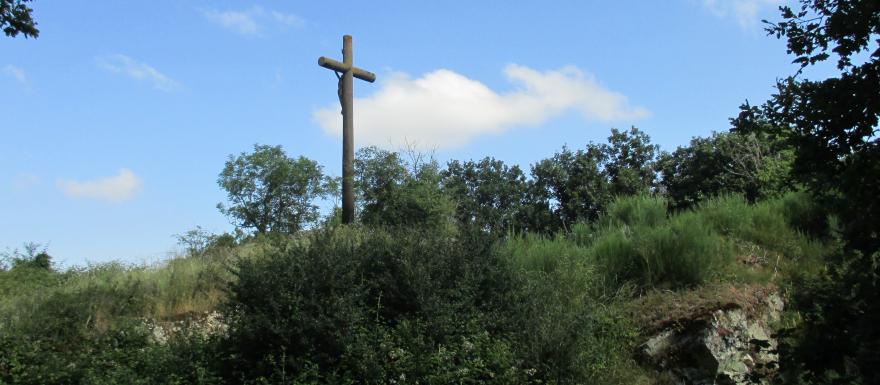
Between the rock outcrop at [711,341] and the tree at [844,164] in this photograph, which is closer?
the tree at [844,164]

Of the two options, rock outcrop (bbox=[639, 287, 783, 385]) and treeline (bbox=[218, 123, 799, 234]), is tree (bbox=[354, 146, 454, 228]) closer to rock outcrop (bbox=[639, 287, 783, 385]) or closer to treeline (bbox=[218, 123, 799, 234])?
treeline (bbox=[218, 123, 799, 234])

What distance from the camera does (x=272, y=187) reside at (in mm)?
20422

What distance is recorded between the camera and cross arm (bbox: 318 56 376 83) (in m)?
14.2

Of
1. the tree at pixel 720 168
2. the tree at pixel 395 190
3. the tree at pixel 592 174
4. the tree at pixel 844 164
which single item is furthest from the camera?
the tree at pixel 592 174

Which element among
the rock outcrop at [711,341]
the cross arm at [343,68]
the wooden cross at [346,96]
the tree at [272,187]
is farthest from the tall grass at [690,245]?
the tree at [272,187]

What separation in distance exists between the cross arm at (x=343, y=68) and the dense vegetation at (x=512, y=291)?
15.4 ft

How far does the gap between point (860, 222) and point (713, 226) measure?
698 cm

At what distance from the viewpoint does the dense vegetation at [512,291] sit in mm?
3662

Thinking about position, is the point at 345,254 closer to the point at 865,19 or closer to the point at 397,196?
the point at 865,19

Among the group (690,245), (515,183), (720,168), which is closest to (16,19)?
(690,245)

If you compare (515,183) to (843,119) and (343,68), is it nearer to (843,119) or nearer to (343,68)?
(343,68)

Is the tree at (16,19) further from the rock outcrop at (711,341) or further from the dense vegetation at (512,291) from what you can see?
the rock outcrop at (711,341)

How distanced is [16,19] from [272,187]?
11.1 m

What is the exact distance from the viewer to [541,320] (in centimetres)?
678
